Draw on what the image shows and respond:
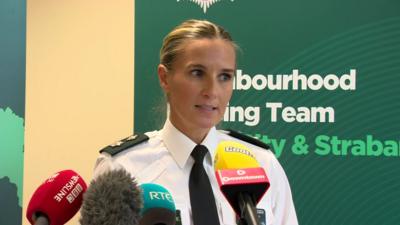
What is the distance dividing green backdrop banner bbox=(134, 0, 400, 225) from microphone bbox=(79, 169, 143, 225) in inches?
53.8

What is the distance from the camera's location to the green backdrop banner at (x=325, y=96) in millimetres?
2018

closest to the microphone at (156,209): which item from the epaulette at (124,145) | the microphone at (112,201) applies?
the microphone at (112,201)

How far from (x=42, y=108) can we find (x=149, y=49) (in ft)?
2.17

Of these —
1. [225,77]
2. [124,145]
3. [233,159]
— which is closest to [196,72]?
[225,77]

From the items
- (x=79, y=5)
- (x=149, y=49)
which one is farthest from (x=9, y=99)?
(x=149, y=49)

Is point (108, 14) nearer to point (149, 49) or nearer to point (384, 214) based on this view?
point (149, 49)

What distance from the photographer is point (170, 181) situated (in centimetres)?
130

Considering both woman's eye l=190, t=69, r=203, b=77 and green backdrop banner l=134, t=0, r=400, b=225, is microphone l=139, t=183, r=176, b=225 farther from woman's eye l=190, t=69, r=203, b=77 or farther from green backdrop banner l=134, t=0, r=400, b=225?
green backdrop banner l=134, t=0, r=400, b=225

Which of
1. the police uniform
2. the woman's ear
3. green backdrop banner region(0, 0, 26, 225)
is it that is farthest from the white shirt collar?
Answer: green backdrop banner region(0, 0, 26, 225)

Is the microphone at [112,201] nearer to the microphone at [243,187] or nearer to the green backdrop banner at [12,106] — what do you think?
the microphone at [243,187]

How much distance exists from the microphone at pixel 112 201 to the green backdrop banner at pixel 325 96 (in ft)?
4.48

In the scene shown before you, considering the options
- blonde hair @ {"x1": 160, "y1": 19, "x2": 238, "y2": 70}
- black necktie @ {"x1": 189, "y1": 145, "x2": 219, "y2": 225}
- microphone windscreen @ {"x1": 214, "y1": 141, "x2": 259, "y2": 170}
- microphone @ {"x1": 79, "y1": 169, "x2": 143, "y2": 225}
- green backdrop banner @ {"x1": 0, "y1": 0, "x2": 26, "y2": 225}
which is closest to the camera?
microphone @ {"x1": 79, "y1": 169, "x2": 143, "y2": 225}

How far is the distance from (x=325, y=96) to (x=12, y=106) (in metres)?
1.73

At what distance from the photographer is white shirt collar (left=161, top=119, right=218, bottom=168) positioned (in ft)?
4.32
